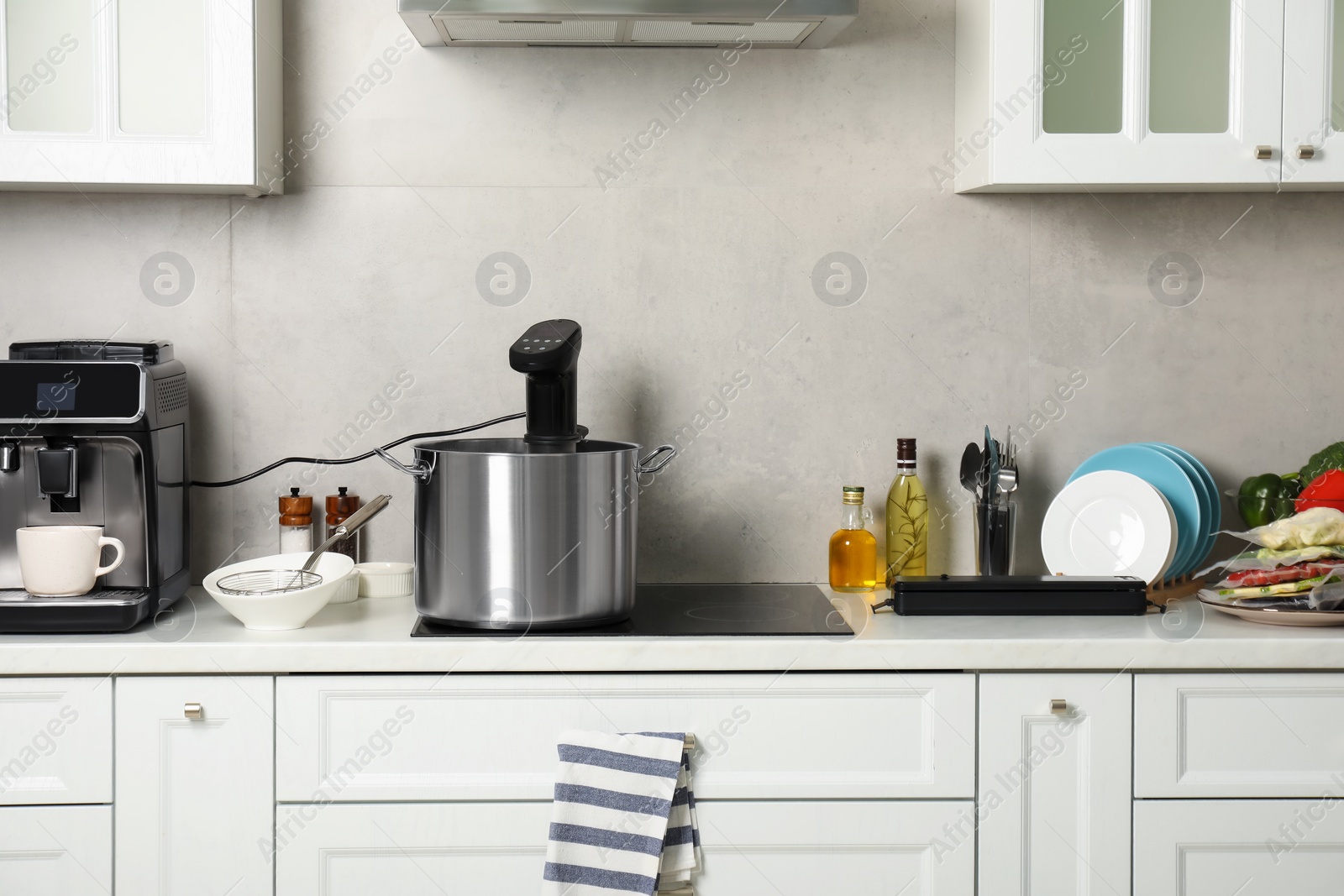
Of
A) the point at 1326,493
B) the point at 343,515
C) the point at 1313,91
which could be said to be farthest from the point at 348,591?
the point at 1313,91

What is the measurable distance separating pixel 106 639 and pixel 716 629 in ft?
2.72

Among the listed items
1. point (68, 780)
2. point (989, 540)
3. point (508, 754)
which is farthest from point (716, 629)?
point (68, 780)

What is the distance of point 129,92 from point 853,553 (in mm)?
1366

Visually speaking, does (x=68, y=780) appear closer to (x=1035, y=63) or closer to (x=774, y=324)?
(x=774, y=324)

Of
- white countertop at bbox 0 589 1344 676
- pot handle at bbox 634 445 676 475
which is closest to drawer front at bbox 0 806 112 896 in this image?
white countertop at bbox 0 589 1344 676

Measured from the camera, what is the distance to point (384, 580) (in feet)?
5.67

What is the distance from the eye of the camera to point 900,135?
1878 millimetres

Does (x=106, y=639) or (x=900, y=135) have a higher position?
(x=900, y=135)

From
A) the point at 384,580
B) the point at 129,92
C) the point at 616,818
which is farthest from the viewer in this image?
the point at 384,580

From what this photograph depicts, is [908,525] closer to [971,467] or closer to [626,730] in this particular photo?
[971,467]

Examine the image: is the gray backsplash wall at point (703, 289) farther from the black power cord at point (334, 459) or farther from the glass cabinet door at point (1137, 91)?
the glass cabinet door at point (1137, 91)

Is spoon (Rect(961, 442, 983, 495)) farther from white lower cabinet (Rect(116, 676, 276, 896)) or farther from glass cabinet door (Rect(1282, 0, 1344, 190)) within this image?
white lower cabinet (Rect(116, 676, 276, 896))

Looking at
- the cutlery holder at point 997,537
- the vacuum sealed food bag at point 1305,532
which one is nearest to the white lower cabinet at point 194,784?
the cutlery holder at point 997,537

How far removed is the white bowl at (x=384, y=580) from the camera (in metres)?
1.72
